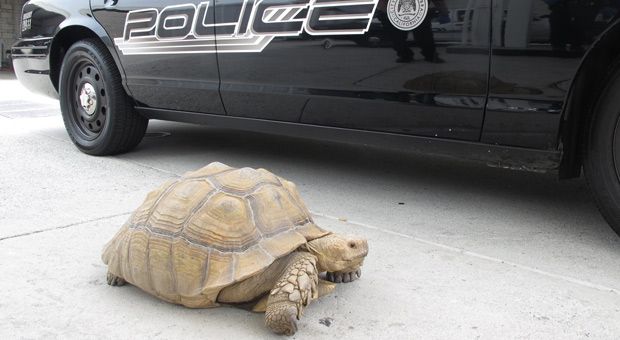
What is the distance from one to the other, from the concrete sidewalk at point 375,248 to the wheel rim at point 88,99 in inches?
11.0

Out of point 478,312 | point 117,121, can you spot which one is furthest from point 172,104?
point 478,312

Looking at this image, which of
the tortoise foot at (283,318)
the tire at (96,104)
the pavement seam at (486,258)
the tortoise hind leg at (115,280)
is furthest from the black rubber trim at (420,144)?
the tortoise hind leg at (115,280)

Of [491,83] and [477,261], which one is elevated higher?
[491,83]

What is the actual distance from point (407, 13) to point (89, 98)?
2.97 metres

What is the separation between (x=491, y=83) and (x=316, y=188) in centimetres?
148

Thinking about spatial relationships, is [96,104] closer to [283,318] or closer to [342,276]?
[342,276]

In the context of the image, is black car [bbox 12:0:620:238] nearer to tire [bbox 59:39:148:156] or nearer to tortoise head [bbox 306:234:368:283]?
tire [bbox 59:39:148:156]

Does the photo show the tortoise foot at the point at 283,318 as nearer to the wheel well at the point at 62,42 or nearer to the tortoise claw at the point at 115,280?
the tortoise claw at the point at 115,280

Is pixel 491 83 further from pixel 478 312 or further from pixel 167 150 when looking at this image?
pixel 167 150

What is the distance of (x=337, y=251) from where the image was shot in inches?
88.5

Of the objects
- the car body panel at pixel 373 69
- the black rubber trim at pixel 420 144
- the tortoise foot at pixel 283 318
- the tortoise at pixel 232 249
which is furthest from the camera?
the black rubber trim at pixel 420 144

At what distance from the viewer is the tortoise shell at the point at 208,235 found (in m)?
2.14

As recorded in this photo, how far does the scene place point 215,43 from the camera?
3.97 metres

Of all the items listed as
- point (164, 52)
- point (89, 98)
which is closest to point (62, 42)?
point (89, 98)
